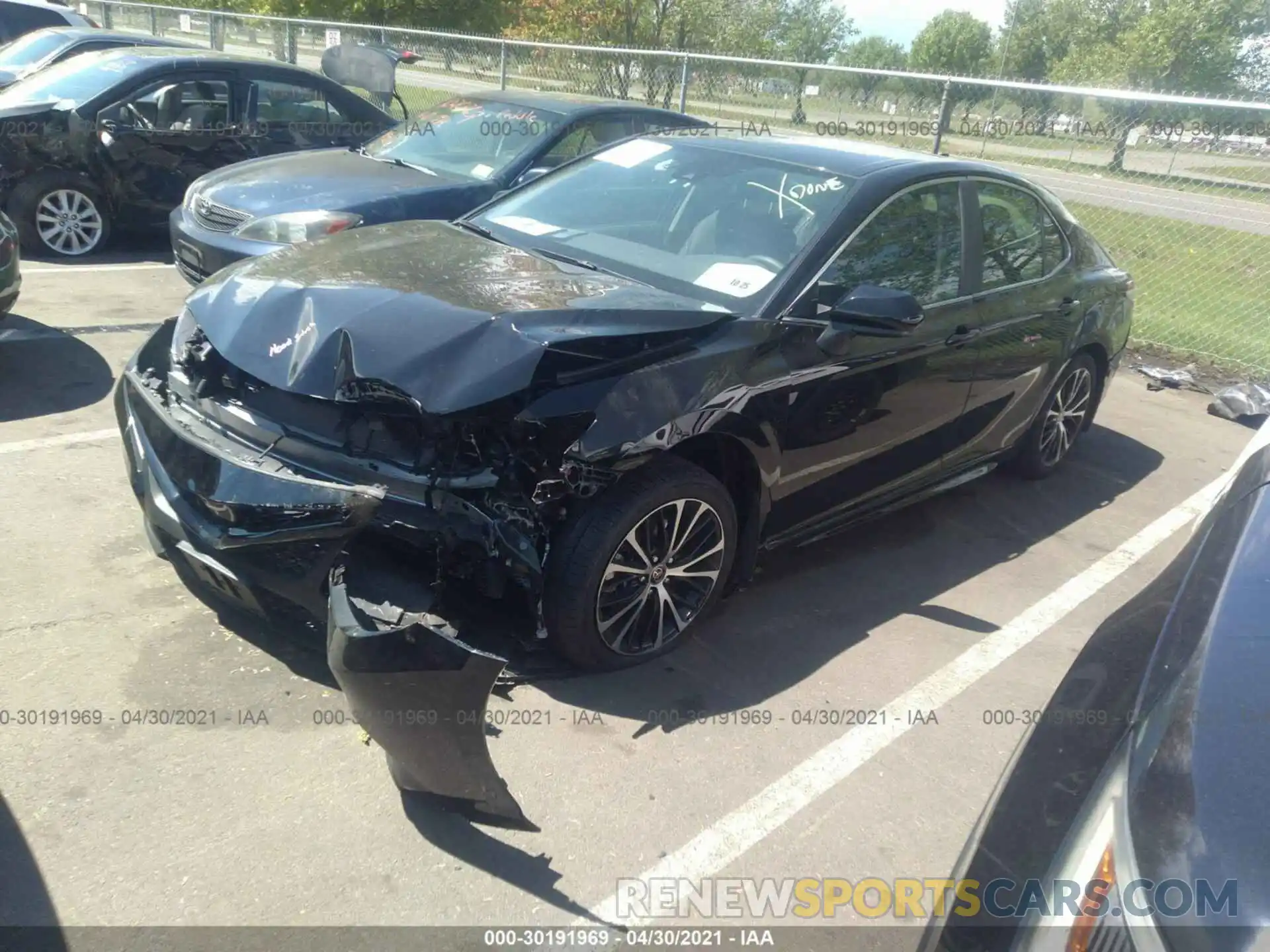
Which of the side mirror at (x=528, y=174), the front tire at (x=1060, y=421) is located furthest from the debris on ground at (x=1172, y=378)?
the side mirror at (x=528, y=174)

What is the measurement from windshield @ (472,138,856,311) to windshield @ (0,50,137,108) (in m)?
5.66

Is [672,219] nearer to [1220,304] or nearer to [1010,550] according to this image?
[1010,550]

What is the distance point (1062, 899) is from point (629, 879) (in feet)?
4.46

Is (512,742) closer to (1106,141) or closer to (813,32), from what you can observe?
(1106,141)

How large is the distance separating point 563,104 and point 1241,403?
558 cm

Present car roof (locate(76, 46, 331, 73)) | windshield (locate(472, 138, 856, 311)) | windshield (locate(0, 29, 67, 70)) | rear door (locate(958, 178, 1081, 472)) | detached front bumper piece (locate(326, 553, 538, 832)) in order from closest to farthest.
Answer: detached front bumper piece (locate(326, 553, 538, 832)), windshield (locate(472, 138, 856, 311)), rear door (locate(958, 178, 1081, 472)), car roof (locate(76, 46, 331, 73)), windshield (locate(0, 29, 67, 70))

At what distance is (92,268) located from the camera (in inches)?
324

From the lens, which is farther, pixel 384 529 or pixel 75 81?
pixel 75 81

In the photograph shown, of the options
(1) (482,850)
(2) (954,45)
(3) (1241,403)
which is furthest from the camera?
(2) (954,45)

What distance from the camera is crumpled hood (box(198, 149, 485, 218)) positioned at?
22.1 feet

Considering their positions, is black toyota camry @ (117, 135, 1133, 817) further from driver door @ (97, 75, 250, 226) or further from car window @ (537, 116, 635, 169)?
driver door @ (97, 75, 250, 226)

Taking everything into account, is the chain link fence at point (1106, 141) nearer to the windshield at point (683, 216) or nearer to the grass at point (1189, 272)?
the grass at point (1189, 272)

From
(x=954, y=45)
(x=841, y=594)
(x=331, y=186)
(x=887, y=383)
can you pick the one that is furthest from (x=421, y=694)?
(x=954, y=45)

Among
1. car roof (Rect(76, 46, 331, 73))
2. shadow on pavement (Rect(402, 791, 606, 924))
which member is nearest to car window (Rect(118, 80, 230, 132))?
car roof (Rect(76, 46, 331, 73))
